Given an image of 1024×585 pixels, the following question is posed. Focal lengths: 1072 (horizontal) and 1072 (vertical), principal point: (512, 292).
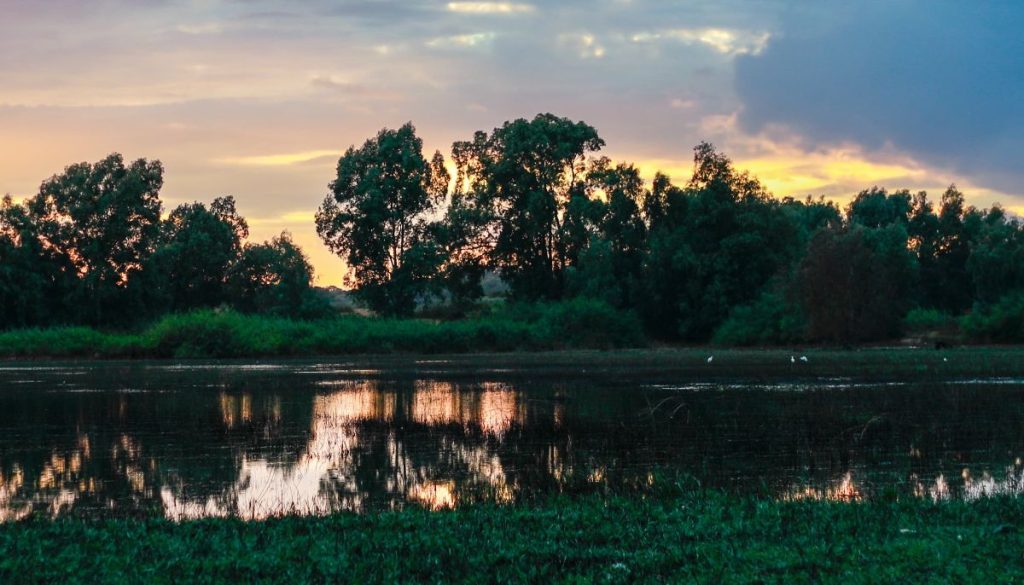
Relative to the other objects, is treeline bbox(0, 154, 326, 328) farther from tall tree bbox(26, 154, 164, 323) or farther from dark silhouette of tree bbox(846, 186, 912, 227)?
dark silhouette of tree bbox(846, 186, 912, 227)

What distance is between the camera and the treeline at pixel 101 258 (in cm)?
9056

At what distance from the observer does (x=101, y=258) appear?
9444cm

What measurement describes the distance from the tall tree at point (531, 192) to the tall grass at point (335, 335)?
9.08 meters

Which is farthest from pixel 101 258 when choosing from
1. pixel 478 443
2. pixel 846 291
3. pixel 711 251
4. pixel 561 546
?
pixel 561 546

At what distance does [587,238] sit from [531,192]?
6.77 metres

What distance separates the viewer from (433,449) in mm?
22281

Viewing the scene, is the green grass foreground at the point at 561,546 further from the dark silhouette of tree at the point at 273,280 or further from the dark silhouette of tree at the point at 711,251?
the dark silhouette of tree at the point at 273,280

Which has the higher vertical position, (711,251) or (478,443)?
(711,251)

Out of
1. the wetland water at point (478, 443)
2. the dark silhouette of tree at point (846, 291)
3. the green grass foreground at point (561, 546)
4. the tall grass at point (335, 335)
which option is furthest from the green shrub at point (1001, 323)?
the green grass foreground at point (561, 546)

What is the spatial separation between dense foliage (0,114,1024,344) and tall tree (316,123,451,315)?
5.8 inches

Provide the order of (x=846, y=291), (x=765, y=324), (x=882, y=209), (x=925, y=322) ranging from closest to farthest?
(x=846, y=291) → (x=925, y=322) → (x=765, y=324) → (x=882, y=209)

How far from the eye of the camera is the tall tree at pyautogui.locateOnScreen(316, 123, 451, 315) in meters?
96.9

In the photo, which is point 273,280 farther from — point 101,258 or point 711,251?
point 711,251

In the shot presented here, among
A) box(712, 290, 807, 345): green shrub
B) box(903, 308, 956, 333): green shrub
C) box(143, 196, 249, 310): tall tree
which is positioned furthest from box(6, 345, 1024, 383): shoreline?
box(143, 196, 249, 310): tall tree
